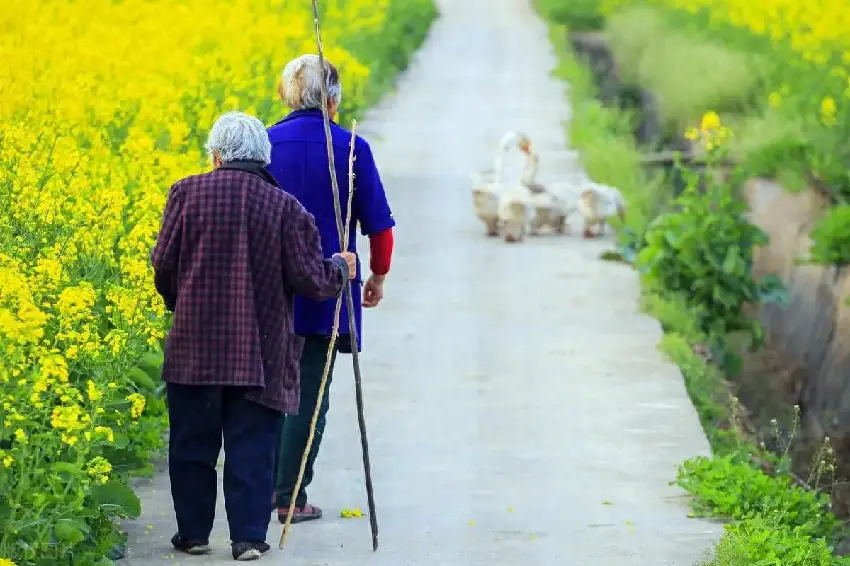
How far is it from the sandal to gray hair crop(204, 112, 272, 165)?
134 cm

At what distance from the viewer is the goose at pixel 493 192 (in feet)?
40.3

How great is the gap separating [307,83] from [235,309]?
3.18 feet

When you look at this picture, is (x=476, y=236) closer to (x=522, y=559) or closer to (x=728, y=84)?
(x=728, y=84)

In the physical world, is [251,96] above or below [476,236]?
above

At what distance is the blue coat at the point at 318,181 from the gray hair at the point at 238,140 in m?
0.50

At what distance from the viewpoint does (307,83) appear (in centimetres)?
655

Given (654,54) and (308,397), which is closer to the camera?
(308,397)

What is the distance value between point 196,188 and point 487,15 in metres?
29.0

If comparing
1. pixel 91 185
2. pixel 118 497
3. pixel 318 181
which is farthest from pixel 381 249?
pixel 91 185

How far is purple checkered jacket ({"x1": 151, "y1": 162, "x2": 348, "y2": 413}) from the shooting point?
596 cm

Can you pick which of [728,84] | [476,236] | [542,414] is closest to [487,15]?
[728,84]

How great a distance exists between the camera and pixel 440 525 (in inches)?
269

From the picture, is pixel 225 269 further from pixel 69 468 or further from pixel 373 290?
pixel 69 468

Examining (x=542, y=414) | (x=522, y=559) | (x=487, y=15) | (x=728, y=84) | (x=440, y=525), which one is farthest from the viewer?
(x=487, y=15)
